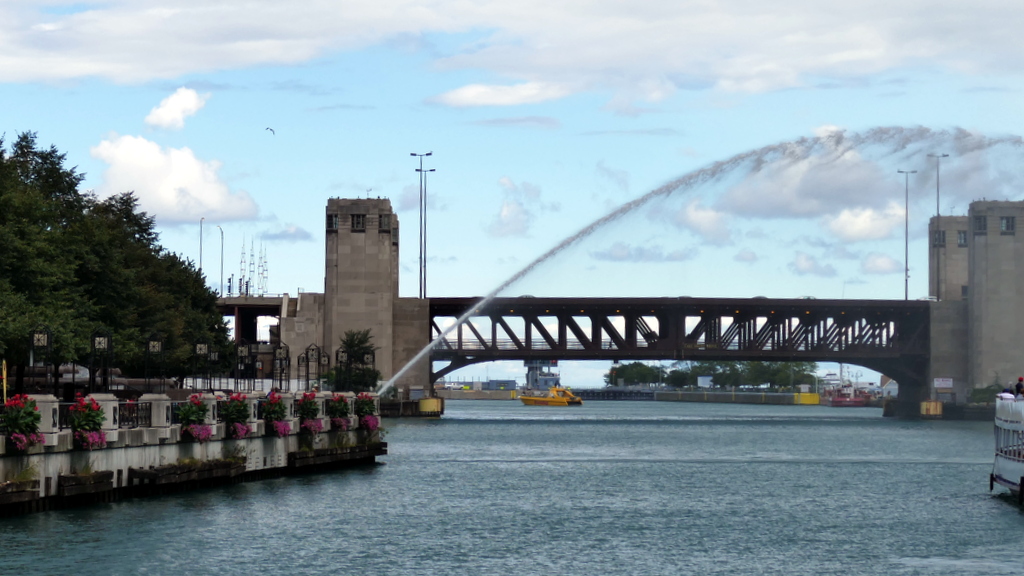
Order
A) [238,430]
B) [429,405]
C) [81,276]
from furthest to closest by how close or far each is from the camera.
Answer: [429,405] → [81,276] → [238,430]

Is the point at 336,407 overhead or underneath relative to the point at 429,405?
overhead

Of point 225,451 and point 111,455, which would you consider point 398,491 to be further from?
point 111,455

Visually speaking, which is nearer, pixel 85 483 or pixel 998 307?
pixel 85 483

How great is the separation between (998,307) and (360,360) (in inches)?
2916

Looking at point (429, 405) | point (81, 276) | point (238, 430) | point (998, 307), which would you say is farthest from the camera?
point (429, 405)

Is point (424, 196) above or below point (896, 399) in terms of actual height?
above

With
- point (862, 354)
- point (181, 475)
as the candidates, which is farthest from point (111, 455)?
point (862, 354)

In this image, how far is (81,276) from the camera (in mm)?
87375

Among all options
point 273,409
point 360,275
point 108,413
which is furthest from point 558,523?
point 360,275

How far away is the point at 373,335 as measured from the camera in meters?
170

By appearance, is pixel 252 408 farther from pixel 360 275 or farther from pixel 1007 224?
pixel 1007 224

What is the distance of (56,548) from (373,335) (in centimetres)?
13157

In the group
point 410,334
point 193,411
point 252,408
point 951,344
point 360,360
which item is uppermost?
point 410,334

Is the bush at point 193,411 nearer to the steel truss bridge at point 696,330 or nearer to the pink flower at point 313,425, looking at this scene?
the pink flower at point 313,425
